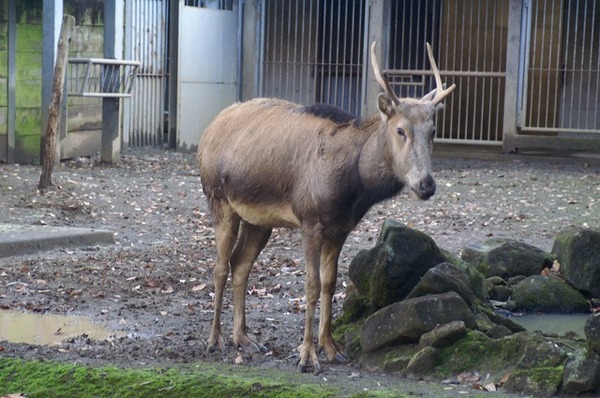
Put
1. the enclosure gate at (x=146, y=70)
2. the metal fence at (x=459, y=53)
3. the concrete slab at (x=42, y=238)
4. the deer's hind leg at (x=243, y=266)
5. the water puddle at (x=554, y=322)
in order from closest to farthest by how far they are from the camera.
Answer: the deer's hind leg at (x=243, y=266), the water puddle at (x=554, y=322), the concrete slab at (x=42, y=238), the enclosure gate at (x=146, y=70), the metal fence at (x=459, y=53)

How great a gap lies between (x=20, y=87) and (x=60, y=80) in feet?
7.37

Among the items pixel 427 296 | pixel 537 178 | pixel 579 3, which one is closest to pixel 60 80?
pixel 537 178

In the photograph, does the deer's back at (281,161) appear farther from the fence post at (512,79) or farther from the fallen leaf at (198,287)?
the fence post at (512,79)

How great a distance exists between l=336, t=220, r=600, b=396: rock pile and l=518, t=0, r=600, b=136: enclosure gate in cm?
986

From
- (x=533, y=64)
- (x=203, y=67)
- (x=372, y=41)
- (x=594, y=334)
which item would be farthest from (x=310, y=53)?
(x=594, y=334)

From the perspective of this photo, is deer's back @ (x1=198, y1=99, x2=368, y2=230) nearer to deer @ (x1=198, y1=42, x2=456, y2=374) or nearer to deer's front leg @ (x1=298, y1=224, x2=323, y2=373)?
deer @ (x1=198, y1=42, x2=456, y2=374)

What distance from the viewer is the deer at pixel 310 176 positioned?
685cm

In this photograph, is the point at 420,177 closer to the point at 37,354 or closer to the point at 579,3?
the point at 37,354

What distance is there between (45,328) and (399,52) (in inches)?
518

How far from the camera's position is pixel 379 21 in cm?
1897

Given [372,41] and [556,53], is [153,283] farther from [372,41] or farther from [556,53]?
[556,53]

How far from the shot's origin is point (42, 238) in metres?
10.6

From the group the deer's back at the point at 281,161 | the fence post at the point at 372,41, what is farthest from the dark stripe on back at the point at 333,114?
the fence post at the point at 372,41

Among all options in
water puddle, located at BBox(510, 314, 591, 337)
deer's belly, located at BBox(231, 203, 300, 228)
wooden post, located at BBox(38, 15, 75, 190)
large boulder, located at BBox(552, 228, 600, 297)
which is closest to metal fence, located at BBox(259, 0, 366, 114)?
wooden post, located at BBox(38, 15, 75, 190)
